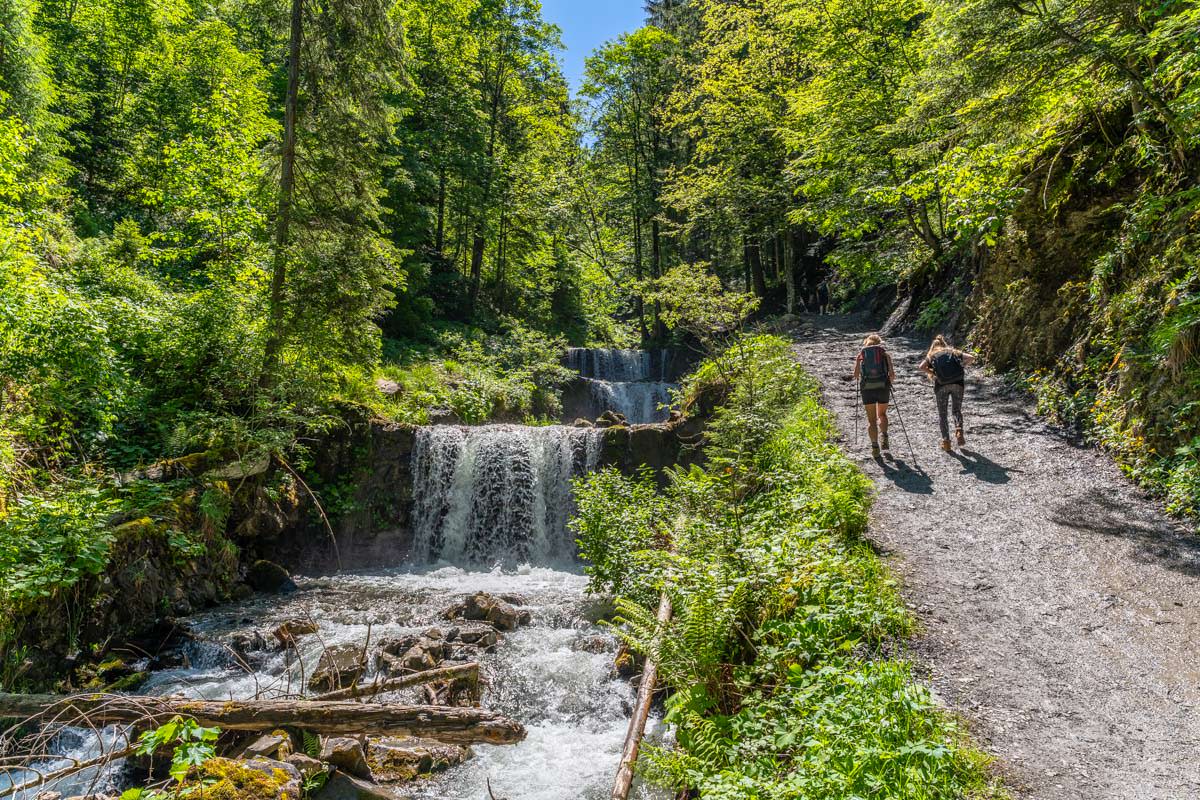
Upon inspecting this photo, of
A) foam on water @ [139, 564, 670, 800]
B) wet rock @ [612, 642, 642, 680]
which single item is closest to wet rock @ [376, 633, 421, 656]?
foam on water @ [139, 564, 670, 800]

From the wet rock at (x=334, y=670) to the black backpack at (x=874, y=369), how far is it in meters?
8.21

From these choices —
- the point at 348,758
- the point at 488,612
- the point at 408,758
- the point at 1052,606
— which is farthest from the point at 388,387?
the point at 1052,606

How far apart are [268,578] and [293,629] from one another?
3.07 metres

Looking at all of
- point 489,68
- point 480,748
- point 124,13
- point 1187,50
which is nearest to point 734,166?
point 489,68

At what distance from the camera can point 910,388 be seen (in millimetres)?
12062

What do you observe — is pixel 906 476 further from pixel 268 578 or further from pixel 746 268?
pixel 746 268

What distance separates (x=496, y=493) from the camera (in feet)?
46.9

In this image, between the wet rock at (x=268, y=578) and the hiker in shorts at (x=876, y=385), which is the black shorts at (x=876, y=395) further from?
the wet rock at (x=268, y=578)

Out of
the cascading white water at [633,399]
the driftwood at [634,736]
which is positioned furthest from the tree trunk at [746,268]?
the driftwood at [634,736]

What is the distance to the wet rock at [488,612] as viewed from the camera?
9.27 meters

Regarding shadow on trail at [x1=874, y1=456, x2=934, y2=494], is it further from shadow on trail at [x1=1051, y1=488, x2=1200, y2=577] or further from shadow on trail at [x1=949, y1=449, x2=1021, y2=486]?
shadow on trail at [x1=1051, y1=488, x2=1200, y2=577]

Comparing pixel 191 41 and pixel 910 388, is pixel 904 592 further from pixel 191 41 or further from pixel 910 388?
pixel 191 41

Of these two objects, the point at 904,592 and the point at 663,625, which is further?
the point at 904,592

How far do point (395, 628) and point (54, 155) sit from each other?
55.0 ft
